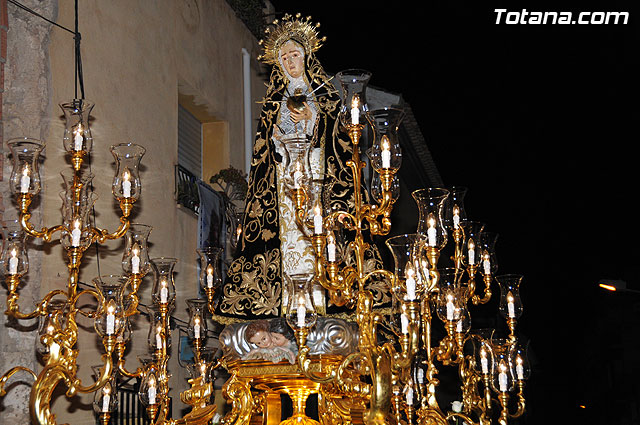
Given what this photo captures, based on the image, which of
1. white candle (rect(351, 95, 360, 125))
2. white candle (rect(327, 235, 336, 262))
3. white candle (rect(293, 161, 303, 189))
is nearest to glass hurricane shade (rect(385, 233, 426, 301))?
white candle (rect(327, 235, 336, 262))

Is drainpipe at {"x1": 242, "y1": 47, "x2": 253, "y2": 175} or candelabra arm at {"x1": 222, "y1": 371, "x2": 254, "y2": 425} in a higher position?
drainpipe at {"x1": 242, "y1": 47, "x2": 253, "y2": 175}

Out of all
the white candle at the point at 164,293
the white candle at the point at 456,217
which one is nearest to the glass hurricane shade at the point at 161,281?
the white candle at the point at 164,293

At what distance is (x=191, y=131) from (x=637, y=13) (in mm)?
5236

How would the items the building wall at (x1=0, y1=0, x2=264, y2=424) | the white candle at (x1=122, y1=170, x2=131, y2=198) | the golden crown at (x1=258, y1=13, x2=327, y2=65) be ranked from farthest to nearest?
the building wall at (x1=0, y1=0, x2=264, y2=424)
the golden crown at (x1=258, y1=13, x2=327, y2=65)
the white candle at (x1=122, y1=170, x2=131, y2=198)

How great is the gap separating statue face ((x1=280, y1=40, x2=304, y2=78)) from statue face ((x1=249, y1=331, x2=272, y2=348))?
180 cm

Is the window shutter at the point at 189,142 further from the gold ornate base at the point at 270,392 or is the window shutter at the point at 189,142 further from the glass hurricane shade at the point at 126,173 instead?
the glass hurricane shade at the point at 126,173

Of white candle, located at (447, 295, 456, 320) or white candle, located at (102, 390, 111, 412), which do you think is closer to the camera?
white candle, located at (447, 295, 456, 320)

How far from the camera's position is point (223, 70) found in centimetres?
999

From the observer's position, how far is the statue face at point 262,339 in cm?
503

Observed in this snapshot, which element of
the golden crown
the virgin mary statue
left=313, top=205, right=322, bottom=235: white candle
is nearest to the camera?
left=313, top=205, right=322, bottom=235: white candle

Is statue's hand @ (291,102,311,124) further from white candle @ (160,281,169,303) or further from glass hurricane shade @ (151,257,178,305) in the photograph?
white candle @ (160,281,169,303)

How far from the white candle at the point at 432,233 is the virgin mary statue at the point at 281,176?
984mm

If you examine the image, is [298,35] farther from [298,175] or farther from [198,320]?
[198,320]

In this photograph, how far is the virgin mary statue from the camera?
210 inches
